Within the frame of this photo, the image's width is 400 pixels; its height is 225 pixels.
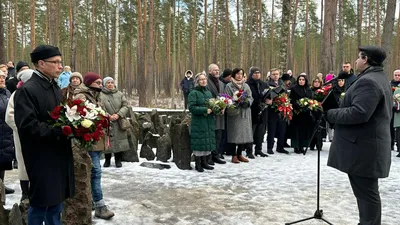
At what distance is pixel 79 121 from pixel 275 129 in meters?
6.82

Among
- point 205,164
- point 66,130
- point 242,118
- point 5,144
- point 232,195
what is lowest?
point 232,195

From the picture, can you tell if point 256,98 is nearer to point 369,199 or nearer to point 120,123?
point 120,123

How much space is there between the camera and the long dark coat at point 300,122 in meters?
8.81

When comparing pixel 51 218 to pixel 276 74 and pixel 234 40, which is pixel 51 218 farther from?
pixel 234 40

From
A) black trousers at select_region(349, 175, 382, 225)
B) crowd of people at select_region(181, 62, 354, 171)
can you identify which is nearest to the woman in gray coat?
crowd of people at select_region(181, 62, 354, 171)

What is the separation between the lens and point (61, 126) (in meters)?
2.85

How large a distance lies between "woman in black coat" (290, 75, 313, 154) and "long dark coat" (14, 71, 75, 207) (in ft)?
22.5

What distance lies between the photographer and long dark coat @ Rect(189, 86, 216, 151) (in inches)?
269

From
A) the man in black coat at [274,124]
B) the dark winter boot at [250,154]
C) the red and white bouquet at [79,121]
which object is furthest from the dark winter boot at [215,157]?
the red and white bouquet at [79,121]

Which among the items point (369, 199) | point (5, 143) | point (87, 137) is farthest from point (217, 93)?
point (87, 137)

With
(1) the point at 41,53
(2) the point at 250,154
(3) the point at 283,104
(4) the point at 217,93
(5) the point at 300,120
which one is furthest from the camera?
(5) the point at 300,120

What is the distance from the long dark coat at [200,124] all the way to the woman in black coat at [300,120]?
2924 millimetres

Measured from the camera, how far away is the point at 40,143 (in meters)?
2.87

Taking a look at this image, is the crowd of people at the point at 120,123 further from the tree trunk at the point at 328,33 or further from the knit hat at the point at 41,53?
the tree trunk at the point at 328,33
